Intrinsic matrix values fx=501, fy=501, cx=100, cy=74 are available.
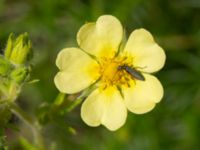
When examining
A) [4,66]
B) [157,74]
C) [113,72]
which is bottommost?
[157,74]

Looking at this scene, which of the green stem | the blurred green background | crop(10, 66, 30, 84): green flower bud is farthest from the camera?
the blurred green background

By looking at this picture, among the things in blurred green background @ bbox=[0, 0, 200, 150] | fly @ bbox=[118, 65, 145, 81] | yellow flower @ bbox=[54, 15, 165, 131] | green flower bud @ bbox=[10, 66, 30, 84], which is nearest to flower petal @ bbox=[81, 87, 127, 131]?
yellow flower @ bbox=[54, 15, 165, 131]

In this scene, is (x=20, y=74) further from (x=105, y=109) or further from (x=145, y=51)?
(x=145, y=51)

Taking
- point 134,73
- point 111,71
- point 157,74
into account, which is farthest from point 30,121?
point 157,74

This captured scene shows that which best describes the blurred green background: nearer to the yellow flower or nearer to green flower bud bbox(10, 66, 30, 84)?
the yellow flower

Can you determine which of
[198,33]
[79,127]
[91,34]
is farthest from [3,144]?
[198,33]

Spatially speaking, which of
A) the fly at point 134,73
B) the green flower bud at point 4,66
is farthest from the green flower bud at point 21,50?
the fly at point 134,73

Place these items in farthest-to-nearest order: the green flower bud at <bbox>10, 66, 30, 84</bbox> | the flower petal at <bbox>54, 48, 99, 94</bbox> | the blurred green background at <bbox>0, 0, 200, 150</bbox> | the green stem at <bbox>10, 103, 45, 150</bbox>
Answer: the blurred green background at <bbox>0, 0, 200, 150</bbox>, the green stem at <bbox>10, 103, 45, 150</bbox>, the flower petal at <bbox>54, 48, 99, 94</bbox>, the green flower bud at <bbox>10, 66, 30, 84</bbox>
